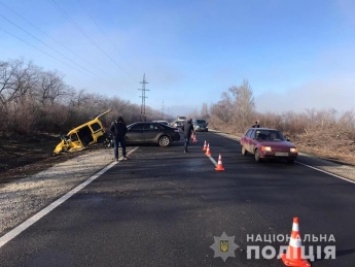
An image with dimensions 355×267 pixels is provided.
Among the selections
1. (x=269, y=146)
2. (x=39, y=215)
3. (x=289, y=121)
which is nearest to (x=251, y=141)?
(x=269, y=146)

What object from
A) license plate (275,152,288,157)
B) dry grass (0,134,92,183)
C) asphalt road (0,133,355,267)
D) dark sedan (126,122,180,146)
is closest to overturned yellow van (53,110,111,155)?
dry grass (0,134,92,183)

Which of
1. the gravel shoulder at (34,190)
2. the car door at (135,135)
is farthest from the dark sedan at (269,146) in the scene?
the car door at (135,135)

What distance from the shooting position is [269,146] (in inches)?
653

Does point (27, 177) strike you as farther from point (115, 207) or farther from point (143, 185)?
point (115, 207)

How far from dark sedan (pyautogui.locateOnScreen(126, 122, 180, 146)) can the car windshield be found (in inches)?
322

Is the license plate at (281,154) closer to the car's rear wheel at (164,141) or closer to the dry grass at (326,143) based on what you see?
the car's rear wheel at (164,141)

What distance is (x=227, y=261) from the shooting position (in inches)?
203

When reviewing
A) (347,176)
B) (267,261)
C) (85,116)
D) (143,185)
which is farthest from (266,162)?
(85,116)

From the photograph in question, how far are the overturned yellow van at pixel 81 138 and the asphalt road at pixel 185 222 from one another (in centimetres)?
1460

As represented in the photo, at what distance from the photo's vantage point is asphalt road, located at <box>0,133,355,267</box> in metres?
5.32

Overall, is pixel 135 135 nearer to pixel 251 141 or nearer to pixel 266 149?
pixel 251 141

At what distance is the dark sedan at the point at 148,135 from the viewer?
83.7 ft

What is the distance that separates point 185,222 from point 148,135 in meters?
18.7

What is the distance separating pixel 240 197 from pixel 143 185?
108 inches
